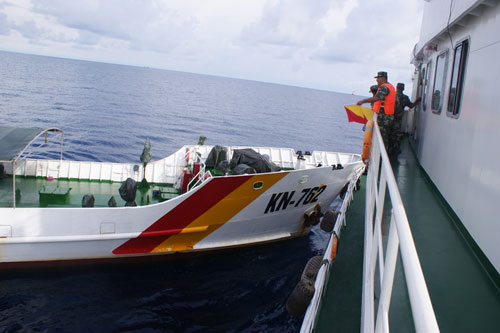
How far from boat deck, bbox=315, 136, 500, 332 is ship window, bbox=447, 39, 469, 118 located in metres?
1.26

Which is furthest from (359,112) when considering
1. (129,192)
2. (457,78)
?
(129,192)

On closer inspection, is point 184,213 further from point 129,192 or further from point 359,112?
point 359,112

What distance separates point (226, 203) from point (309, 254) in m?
3.37

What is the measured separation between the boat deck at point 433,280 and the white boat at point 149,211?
2.72 meters

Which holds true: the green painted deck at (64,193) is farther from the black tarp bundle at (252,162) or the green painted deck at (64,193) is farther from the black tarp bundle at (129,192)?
the black tarp bundle at (252,162)

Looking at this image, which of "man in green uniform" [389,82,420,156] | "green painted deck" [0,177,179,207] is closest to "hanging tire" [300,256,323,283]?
"man in green uniform" [389,82,420,156]

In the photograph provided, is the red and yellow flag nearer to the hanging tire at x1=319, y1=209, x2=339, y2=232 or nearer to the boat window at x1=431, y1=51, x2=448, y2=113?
the boat window at x1=431, y1=51, x2=448, y2=113

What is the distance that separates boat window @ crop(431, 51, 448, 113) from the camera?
6298mm

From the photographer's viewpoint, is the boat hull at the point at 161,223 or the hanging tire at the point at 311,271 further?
the boat hull at the point at 161,223

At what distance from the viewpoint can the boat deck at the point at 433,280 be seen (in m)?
2.68

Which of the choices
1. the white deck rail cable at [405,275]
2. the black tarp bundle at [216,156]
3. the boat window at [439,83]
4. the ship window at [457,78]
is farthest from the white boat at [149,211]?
the white deck rail cable at [405,275]

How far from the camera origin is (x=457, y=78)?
5.15 metres

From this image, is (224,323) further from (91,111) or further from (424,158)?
(91,111)

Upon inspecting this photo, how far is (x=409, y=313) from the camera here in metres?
2.64
